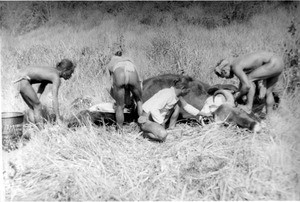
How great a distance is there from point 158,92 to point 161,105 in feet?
1.04

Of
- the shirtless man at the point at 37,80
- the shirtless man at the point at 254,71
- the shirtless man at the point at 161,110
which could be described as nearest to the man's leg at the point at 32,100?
the shirtless man at the point at 37,80

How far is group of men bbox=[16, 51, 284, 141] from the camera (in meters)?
4.32

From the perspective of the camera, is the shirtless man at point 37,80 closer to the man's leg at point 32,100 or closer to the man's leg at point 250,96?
the man's leg at point 32,100

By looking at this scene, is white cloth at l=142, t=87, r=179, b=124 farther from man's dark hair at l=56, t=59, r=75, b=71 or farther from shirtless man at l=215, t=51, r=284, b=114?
man's dark hair at l=56, t=59, r=75, b=71

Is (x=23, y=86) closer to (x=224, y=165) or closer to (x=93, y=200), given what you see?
(x=93, y=200)

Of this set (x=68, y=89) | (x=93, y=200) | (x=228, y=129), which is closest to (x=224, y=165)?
(x=228, y=129)

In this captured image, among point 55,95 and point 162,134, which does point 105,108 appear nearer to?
point 55,95

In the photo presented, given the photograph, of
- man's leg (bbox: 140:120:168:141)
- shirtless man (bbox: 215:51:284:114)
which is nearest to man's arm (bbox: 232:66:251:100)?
shirtless man (bbox: 215:51:284:114)

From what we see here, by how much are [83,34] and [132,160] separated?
8.57 meters

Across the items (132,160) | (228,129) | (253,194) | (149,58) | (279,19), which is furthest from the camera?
(279,19)

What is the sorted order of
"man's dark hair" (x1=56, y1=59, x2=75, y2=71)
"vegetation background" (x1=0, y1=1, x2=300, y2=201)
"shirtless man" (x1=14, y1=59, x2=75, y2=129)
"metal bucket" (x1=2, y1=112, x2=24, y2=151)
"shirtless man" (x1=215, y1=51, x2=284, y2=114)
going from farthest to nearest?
"man's dark hair" (x1=56, y1=59, x2=75, y2=71) → "shirtless man" (x1=215, y1=51, x2=284, y2=114) → "shirtless man" (x1=14, y1=59, x2=75, y2=129) → "metal bucket" (x1=2, y1=112, x2=24, y2=151) → "vegetation background" (x1=0, y1=1, x2=300, y2=201)

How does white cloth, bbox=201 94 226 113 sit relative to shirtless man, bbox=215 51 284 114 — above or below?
below

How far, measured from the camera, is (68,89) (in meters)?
6.49

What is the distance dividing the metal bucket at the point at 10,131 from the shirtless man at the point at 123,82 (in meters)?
1.28
